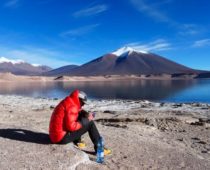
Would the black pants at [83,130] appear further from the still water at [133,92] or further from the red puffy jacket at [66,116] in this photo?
the still water at [133,92]

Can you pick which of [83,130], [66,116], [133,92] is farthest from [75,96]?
[133,92]

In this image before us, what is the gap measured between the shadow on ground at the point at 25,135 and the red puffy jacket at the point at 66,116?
2.77ft

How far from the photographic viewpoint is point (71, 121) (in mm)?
7348

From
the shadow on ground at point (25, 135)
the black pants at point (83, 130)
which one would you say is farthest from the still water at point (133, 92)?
the black pants at point (83, 130)

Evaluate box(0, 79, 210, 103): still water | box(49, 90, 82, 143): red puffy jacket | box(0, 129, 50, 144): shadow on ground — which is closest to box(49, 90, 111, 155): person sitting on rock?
box(49, 90, 82, 143): red puffy jacket

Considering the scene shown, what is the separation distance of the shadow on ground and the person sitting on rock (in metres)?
0.71

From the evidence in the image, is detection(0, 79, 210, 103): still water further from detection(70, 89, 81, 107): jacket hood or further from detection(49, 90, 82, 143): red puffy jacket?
detection(70, 89, 81, 107): jacket hood

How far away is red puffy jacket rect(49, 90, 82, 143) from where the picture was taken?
7.25 m

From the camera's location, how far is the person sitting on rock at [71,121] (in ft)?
23.9

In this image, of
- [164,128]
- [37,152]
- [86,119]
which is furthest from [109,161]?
[164,128]

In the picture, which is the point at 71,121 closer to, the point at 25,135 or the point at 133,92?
the point at 25,135

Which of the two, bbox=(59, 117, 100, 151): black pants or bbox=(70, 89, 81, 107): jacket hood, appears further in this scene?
bbox=(59, 117, 100, 151): black pants

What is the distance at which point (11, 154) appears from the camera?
7297mm

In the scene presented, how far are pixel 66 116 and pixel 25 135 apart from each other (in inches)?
87.3
